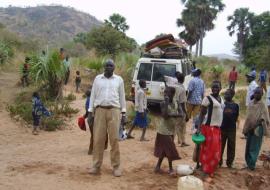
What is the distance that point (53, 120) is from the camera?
10406mm

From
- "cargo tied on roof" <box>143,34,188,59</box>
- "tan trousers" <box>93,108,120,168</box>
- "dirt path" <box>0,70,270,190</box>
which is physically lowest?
"dirt path" <box>0,70,270,190</box>

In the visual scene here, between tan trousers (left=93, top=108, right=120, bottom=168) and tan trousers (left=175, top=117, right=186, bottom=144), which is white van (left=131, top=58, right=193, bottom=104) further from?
tan trousers (left=93, top=108, right=120, bottom=168)

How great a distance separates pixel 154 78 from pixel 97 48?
16.4m

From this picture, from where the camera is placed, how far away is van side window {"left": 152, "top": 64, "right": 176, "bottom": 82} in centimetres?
1161

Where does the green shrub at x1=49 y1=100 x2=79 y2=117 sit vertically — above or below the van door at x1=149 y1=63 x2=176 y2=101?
below

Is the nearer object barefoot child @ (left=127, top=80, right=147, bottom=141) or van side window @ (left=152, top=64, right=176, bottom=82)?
barefoot child @ (left=127, top=80, right=147, bottom=141)

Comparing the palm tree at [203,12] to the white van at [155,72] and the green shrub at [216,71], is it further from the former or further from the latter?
the white van at [155,72]

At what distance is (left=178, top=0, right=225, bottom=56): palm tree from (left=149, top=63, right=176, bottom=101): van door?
35.9 m

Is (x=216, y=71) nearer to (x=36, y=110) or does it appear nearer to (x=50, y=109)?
(x=50, y=109)

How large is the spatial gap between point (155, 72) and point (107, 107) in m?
5.74

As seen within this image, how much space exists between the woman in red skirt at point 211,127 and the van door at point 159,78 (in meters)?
5.14

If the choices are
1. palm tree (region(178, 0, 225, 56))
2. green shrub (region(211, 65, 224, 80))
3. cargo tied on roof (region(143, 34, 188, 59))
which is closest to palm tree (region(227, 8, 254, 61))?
palm tree (region(178, 0, 225, 56))

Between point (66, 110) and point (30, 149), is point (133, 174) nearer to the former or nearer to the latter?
point (30, 149)

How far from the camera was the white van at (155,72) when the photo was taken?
11.6m
